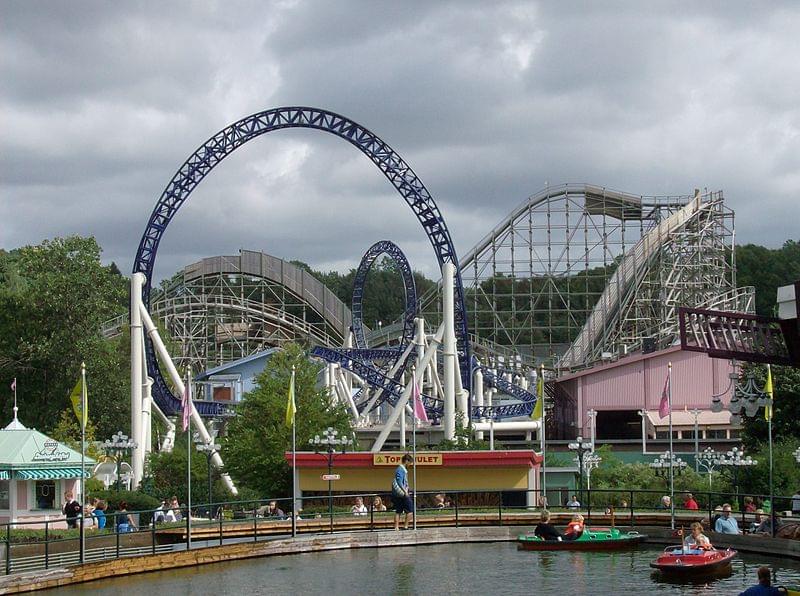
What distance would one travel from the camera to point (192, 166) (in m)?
44.9

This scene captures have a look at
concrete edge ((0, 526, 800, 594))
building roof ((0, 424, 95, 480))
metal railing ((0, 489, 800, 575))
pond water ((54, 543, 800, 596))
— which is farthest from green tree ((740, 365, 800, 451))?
building roof ((0, 424, 95, 480))

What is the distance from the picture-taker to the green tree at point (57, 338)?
5784cm

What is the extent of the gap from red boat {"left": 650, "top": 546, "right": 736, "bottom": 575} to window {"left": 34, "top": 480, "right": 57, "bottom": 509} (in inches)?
647

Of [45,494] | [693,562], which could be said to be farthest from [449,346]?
[693,562]

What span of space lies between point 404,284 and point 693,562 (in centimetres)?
4380

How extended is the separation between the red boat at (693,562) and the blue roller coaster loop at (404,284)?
35.7 meters

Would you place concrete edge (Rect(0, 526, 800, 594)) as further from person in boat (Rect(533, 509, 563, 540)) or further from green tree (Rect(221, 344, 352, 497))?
green tree (Rect(221, 344, 352, 497))

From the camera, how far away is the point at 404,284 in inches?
2598

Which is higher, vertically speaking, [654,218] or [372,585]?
[654,218]

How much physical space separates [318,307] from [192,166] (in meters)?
44.5

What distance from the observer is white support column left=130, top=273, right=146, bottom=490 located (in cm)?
4091

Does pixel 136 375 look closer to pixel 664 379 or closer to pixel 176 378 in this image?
pixel 176 378

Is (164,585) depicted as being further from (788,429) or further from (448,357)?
(788,429)

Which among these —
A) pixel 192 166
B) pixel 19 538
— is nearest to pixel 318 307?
pixel 192 166
